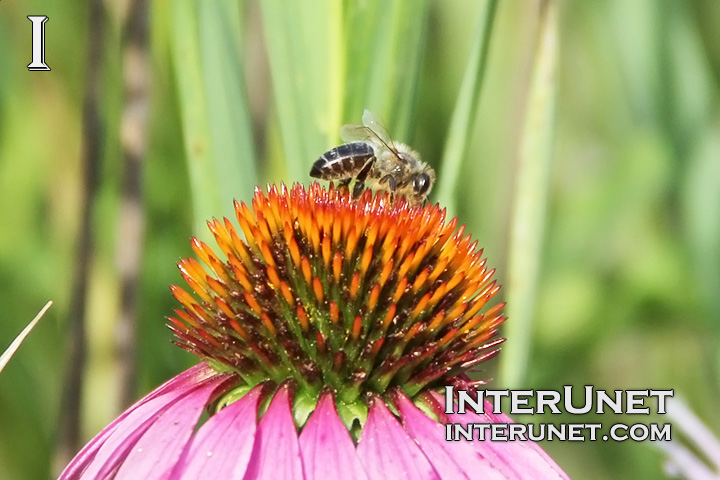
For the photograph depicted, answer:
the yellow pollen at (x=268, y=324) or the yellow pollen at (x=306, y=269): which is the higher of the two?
the yellow pollen at (x=306, y=269)

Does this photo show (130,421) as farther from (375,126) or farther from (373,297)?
(375,126)

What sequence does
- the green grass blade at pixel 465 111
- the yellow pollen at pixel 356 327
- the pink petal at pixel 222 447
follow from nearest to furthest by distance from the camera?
1. the pink petal at pixel 222 447
2. the yellow pollen at pixel 356 327
3. the green grass blade at pixel 465 111

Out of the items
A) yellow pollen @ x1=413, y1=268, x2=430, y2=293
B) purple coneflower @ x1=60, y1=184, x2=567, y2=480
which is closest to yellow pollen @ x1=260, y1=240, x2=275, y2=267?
purple coneflower @ x1=60, y1=184, x2=567, y2=480

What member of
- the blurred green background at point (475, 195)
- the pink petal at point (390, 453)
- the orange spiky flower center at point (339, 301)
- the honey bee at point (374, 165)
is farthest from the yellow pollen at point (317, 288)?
the blurred green background at point (475, 195)

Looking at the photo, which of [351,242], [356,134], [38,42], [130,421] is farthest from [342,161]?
[38,42]

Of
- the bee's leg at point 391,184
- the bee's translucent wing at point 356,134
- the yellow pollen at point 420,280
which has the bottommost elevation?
the yellow pollen at point 420,280

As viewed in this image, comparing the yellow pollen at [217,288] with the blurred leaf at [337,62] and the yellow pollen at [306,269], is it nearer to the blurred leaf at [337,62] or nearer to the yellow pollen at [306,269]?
the yellow pollen at [306,269]
